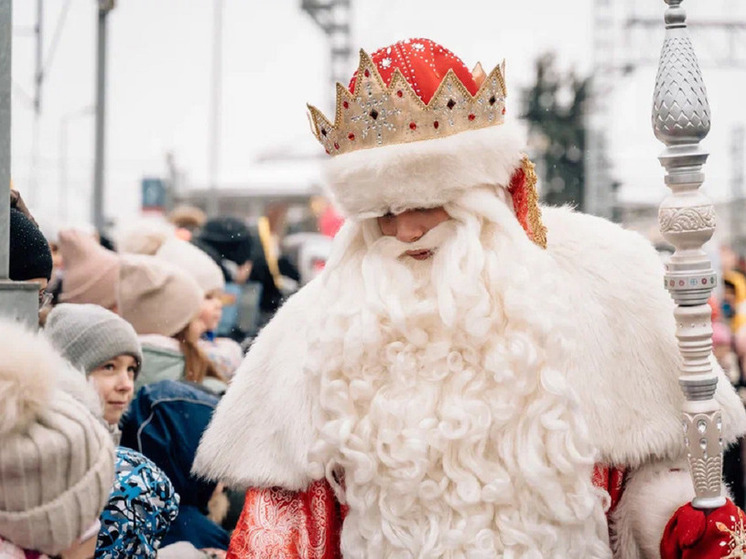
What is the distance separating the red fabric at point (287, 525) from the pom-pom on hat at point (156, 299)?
182cm

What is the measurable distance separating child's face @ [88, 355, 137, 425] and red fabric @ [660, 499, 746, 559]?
1760 mm

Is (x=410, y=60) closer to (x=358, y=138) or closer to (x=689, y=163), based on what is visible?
(x=358, y=138)

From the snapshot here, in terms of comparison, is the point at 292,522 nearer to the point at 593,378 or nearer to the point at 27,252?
the point at 593,378

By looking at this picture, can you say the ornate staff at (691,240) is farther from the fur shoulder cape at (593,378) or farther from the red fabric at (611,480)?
the red fabric at (611,480)

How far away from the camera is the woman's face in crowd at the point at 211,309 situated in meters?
5.34

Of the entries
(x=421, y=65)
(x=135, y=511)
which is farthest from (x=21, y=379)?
(x=421, y=65)

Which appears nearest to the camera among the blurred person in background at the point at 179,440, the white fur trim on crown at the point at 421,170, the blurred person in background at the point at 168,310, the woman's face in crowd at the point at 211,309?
the white fur trim on crown at the point at 421,170

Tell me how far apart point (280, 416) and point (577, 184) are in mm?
15671

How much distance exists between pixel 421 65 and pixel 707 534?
134cm

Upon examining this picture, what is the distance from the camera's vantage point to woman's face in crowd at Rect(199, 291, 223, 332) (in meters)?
5.34

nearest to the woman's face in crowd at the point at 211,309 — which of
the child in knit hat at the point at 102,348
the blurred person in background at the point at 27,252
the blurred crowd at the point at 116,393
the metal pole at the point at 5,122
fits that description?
the blurred crowd at the point at 116,393

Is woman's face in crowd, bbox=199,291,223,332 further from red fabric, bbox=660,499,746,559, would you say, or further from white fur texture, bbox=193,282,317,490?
red fabric, bbox=660,499,746,559

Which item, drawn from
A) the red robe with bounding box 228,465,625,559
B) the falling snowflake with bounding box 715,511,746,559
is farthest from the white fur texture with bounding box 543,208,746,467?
the falling snowflake with bounding box 715,511,746,559

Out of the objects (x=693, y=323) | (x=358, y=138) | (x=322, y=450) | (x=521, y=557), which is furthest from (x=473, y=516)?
(x=358, y=138)
